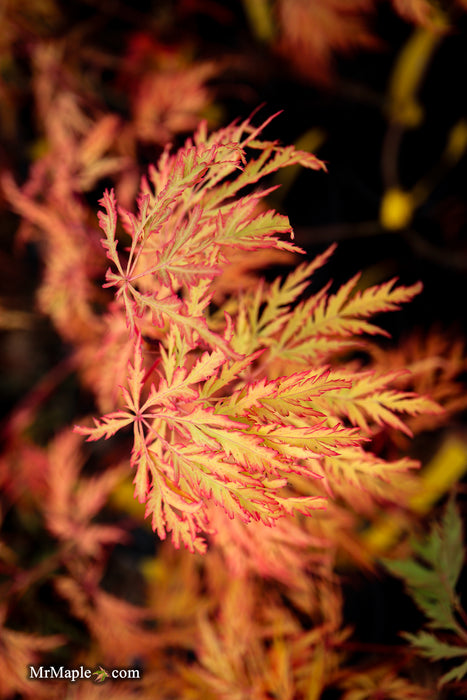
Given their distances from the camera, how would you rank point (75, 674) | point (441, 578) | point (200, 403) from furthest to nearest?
1. point (75, 674)
2. point (441, 578)
3. point (200, 403)

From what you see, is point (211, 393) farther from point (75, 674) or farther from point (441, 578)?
point (75, 674)

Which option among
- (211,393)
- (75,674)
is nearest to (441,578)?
A: (211,393)

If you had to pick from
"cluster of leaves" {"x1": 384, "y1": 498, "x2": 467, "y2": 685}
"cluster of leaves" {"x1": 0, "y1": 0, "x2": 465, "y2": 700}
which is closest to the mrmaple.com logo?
"cluster of leaves" {"x1": 0, "y1": 0, "x2": 465, "y2": 700}

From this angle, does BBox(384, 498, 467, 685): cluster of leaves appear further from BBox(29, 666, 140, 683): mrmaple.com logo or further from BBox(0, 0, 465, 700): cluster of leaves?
BBox(29, 666, 140, 683): mrmaple.com logo

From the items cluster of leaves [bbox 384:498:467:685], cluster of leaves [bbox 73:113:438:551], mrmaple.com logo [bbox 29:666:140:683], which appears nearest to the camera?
cluster of leaves [bbox 73:113:438:551]

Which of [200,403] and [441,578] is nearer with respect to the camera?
[200,403]

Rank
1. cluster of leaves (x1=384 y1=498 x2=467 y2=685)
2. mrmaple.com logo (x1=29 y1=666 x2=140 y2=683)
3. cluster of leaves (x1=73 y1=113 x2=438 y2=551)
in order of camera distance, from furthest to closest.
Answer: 1. mrmaple.com logo (x1=29 y1=666 x2=140 y2=683)
2. cluster of leaves (x1=384 y1=498 x2=467 y2=685)
3. cluster of leaves (x1=73 y1=113 x2=438 y2=551)

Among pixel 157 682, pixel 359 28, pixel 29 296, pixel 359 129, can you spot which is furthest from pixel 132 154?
pixel 157 682

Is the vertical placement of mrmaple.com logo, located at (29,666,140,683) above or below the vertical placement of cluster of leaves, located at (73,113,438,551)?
below

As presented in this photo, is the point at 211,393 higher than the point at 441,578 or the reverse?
higher

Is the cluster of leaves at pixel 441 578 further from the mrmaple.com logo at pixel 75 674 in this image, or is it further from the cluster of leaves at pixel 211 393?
the mrmaple.com logo at pixel 75 674
